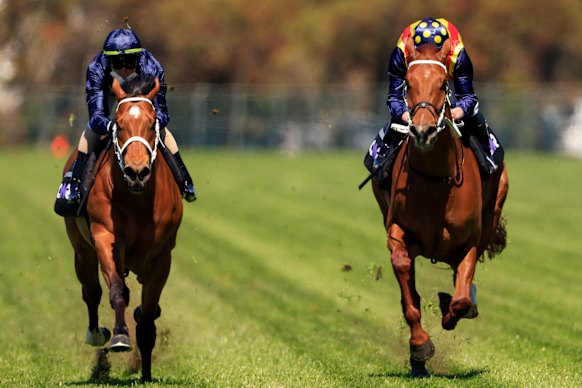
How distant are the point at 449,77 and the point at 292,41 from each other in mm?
58583

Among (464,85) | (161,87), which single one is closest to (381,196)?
(464,85)

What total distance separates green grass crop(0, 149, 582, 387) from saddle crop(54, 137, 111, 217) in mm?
1376

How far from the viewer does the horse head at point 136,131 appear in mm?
9297

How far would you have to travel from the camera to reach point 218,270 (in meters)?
19.0

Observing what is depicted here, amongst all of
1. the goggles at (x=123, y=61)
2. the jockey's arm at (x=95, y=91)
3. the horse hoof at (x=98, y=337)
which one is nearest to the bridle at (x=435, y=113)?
the goggles at (x=123, y=61)

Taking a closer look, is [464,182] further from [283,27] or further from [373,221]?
[283,27]

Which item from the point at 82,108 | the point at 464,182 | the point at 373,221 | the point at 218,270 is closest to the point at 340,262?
the point at 218,270

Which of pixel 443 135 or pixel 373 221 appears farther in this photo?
pixel 373 221

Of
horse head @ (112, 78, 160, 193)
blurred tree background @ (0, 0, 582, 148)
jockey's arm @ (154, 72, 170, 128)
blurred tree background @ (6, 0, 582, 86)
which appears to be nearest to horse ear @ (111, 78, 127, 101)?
horse head @ (112, 78, 160, 193)

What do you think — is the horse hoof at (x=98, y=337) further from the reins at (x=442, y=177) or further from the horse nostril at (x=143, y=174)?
the reins at (x=442, y=177)

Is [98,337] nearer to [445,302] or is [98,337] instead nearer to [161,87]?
[161,87]

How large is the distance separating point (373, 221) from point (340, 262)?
5.93m

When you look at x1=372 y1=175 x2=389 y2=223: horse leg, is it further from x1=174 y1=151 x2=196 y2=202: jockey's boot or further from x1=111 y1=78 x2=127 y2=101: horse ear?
x1=111 y1=78 x2=127 y2=101: horse ear

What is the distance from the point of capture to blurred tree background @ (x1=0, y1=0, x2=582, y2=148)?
205 ft
